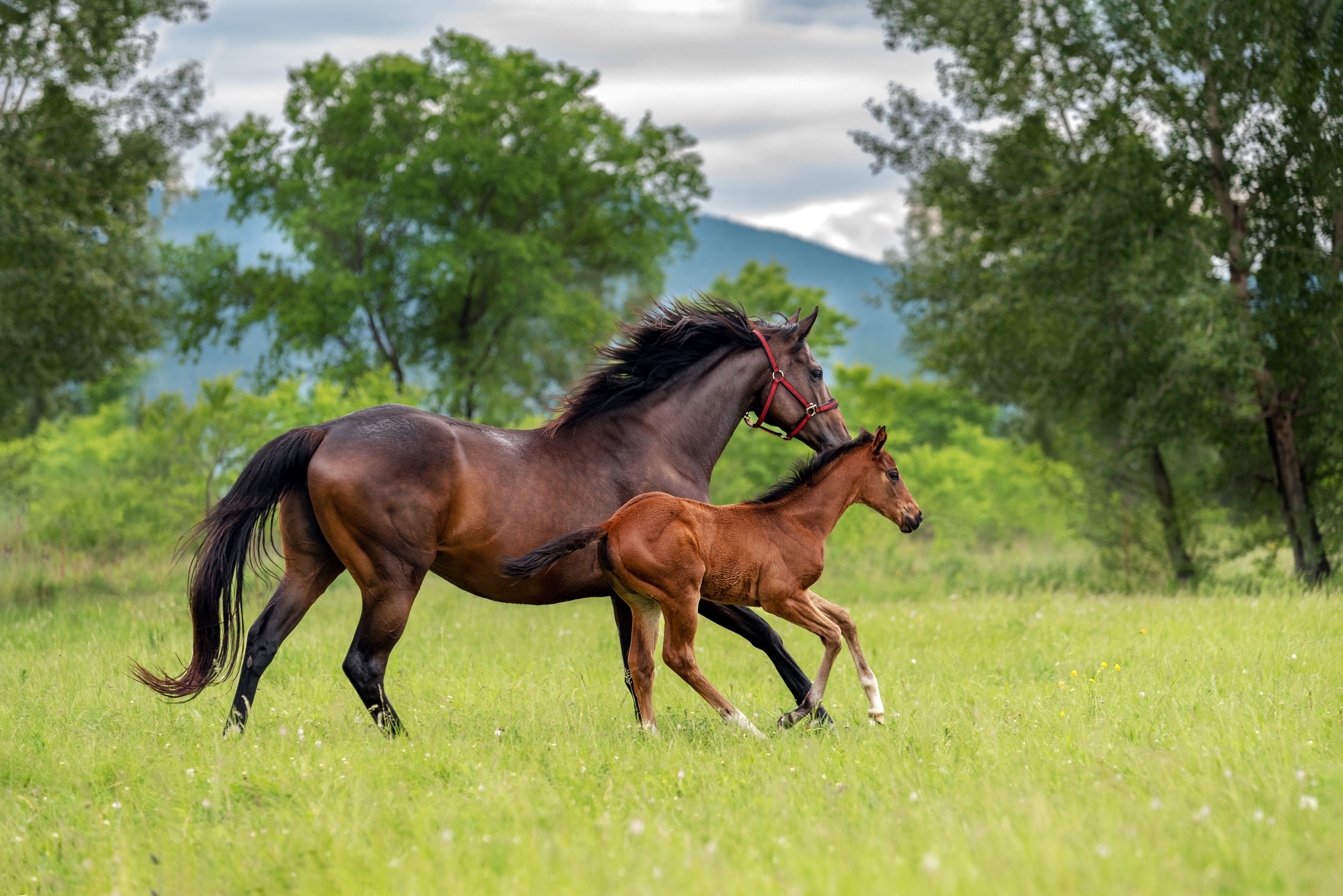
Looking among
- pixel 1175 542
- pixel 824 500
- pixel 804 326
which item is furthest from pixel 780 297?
pixel 824 500

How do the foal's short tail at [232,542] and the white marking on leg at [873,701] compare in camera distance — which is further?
the foal's short tail at [232,542]

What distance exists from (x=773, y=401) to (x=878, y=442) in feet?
2.93

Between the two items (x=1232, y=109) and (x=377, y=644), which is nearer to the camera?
(x=377, y=644)

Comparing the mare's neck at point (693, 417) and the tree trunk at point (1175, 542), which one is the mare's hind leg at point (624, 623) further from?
the tree trunk at point (1175, 542)

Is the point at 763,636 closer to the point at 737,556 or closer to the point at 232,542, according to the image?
the point at 737,556

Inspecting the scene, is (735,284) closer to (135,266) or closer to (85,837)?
(135,266)

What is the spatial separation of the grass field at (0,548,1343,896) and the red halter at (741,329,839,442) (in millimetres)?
1910

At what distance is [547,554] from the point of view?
6.03m

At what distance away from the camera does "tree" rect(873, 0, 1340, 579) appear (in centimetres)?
1399

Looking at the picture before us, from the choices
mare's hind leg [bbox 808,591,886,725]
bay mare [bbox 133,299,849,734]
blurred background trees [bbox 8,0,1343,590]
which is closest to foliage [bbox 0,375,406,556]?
blurred background trees [bbox 8,0,1343,590]

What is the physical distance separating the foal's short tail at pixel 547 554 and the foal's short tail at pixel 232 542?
1.38 meters

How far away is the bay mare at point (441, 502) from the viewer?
20.4 feet

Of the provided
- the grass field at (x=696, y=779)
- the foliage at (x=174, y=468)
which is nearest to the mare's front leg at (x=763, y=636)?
the grass field at (x=696, y=779)

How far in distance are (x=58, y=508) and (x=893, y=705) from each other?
2177cm
